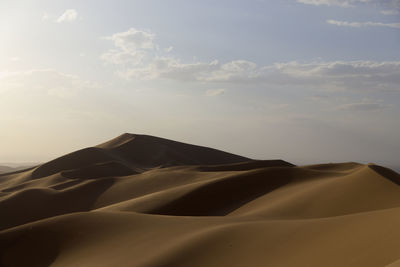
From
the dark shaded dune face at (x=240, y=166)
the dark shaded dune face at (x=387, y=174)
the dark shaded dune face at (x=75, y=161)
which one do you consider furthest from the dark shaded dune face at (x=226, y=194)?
the dark shaded dune face at (x=75, y=161)

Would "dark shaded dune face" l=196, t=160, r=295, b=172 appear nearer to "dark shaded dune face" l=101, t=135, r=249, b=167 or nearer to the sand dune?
the sand dune

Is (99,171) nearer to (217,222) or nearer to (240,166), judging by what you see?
(240,166)

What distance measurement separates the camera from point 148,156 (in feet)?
192

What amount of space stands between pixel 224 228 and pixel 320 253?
324 centimetres

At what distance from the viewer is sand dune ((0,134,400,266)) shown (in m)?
8.07

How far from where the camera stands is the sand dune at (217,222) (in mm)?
8070

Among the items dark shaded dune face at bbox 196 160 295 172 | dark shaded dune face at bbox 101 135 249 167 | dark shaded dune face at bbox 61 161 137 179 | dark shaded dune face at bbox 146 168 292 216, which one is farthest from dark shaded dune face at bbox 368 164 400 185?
dark shaded dune face at bbox 101 135 249 167

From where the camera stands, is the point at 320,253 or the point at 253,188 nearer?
the point at 320,253

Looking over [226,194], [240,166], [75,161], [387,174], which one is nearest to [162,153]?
[75,161]

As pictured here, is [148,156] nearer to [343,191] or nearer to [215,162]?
[215,162]

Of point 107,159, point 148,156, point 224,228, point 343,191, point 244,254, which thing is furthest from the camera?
point 148,156

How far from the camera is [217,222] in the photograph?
39.4 ft

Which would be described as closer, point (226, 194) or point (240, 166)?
point (226, 194)

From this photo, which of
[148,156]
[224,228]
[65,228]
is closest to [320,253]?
[224,228]
